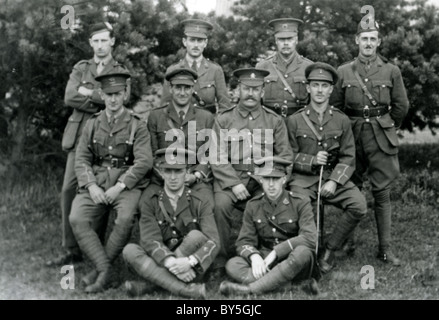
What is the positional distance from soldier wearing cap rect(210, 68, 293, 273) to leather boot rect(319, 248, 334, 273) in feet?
2.71

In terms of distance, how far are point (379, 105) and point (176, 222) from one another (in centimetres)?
224

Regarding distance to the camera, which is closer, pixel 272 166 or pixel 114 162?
pixel 272 166

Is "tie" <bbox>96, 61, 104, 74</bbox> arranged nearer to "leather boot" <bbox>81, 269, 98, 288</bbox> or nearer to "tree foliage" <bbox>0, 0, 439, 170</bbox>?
"tree foliage" <bbox>0, 0, 439, 170</bbox>

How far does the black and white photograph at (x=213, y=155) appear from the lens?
4.83m

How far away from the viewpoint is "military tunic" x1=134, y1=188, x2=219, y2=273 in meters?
4.81

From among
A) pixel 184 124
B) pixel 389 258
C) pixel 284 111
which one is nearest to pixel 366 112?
pixel 284 111

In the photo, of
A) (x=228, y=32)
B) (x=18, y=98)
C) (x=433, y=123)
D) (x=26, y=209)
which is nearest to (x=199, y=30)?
(x=228, y=32)

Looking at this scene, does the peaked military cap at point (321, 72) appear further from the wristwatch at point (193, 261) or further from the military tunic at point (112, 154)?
the wristwatch at point (193, 261)

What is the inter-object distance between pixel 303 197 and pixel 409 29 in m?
3.15

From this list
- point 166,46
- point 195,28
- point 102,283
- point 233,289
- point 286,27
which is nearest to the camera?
point 233,289

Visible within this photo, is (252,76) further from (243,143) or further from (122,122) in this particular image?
(122,122)

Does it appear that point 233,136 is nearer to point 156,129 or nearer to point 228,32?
point 156,129

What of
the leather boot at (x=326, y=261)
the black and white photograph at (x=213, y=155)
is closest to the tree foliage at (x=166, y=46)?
the black and white photograph at (x=213, y=155)

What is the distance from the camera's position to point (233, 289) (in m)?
4.64
